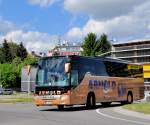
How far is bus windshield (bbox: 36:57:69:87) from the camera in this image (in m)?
28.0

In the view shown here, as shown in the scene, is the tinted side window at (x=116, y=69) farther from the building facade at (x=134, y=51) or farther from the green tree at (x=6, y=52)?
the building facade at (x=134, y=51)

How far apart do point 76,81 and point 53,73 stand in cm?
144

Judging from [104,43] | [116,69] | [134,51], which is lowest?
[116,69]

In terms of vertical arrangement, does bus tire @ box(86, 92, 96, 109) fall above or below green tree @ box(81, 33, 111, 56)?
below

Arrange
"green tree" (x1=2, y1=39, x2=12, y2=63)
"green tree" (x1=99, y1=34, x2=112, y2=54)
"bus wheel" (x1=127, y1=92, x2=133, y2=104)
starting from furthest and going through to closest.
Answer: "green tree" (x1=2, y1=39, x2=12, y2=63)
"green tree" (x1=99, y1=34, x2=112, y2=54)
"bus wheel" (x1=127, y1=92, x2=133, y2=104)

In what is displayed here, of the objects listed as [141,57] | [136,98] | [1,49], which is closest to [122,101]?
[136,98]

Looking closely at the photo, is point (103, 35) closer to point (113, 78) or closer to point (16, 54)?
point (16, 54)

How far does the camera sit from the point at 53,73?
28.2 meters

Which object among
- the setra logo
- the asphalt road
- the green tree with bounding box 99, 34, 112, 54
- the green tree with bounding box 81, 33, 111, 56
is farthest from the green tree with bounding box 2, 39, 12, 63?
the asphalt road

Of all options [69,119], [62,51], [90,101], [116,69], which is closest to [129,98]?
[116,69]

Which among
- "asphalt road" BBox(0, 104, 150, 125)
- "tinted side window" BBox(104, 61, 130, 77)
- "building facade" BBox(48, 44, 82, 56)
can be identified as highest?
"building facade" BBox(48, 44, 82, 56)

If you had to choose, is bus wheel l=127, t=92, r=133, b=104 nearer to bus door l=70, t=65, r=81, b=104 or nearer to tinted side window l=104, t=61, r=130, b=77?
tinted side window l=104, t=61, r=130, b=77

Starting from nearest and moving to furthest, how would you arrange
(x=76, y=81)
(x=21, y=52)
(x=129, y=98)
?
1. (x=76, y=81)
2. (x=129, y=98)
3. (x=21, y=52)

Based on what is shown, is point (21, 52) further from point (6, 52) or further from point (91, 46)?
point (91, 46)
